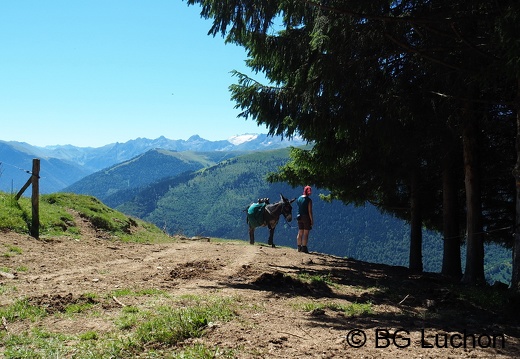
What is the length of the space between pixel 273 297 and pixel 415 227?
11.0 meters

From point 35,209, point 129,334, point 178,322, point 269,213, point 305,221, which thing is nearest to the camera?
point 129,334

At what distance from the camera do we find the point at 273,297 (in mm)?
7418

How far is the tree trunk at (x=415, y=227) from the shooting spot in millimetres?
16175

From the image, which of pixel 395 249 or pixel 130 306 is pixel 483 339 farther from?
pixel 395 249

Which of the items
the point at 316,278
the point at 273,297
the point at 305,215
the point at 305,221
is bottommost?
the point at 316,278

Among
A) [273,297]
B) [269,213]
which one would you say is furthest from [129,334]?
[269,213]

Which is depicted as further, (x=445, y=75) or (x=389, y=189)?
(x=389, y=189)

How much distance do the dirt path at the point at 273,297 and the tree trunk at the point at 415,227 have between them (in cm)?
465

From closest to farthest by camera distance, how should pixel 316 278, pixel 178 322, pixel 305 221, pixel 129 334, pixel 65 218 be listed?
1. pixel 129 334
2. pixel 178 322
3. pixel 316 278
4. pixel 65 218
5. pixel 305 221

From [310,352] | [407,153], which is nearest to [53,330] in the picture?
[310,352]

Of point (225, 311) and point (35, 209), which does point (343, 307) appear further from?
point (35, 209)

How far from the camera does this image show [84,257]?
11258 millimetres

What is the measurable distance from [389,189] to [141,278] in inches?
442

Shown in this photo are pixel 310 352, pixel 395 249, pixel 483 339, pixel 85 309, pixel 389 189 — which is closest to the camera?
pixel 310 352
